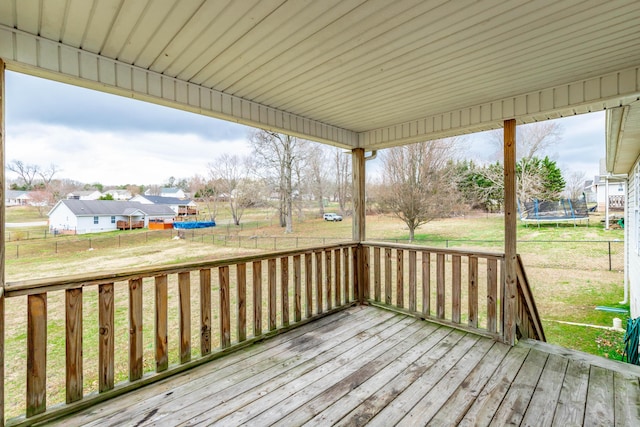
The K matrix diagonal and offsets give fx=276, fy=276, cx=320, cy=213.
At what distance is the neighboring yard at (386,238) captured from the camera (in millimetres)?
2415

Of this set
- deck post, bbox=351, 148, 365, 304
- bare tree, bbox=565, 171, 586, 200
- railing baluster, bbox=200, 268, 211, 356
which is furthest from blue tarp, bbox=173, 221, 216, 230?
bare tree, bbox=565, 171, 586, 200

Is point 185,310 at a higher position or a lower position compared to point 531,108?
lower

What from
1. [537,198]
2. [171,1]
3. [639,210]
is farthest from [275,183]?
[639,210]

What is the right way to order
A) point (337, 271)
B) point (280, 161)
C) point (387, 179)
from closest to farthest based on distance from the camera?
point (337, 271)
point (280, 161)
point (387, 179)

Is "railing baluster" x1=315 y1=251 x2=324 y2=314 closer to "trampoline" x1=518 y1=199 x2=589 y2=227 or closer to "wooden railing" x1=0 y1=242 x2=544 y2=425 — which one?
"wooden railing" x1=0 y1=242 x2=544 y2=425

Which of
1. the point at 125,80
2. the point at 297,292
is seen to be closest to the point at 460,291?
the point at 297,292

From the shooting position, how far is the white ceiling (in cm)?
148

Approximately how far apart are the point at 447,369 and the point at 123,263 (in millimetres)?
3163

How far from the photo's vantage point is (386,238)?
6098mm

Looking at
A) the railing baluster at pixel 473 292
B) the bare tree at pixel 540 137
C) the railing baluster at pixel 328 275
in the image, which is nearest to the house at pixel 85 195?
the railing baluster at pixel 328 275

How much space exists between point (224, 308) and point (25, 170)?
1821mm

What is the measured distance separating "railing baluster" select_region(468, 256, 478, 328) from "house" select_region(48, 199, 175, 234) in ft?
10.8

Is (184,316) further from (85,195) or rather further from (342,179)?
(342,179)

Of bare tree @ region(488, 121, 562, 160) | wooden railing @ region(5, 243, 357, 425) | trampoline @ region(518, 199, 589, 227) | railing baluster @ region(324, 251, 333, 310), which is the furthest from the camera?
trampoline @ region(518, 199, 589, 227)
